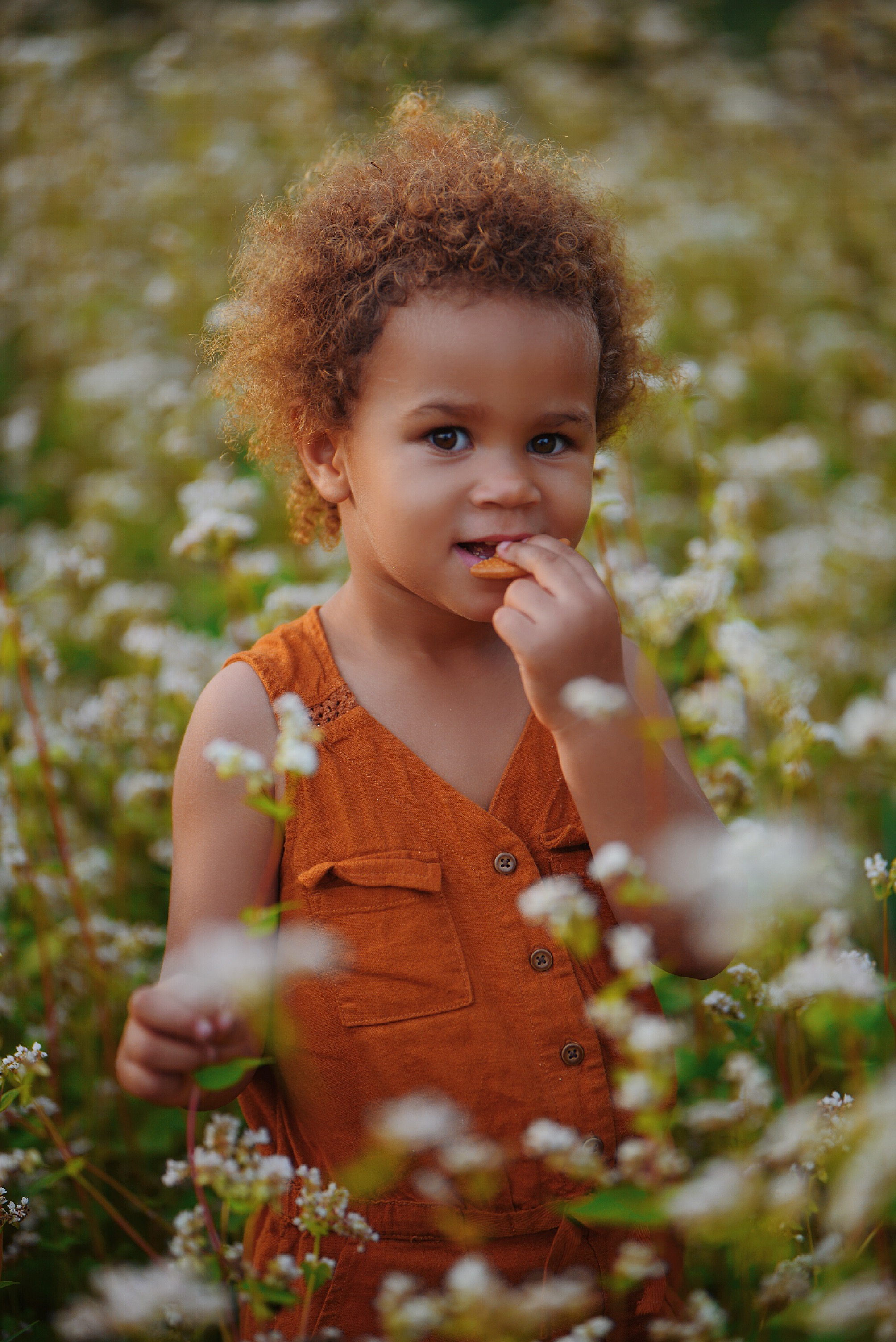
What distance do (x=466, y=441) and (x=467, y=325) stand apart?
0.14 meters

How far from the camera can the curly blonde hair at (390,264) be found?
57.4 inches

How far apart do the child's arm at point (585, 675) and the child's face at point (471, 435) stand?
0.21 feet

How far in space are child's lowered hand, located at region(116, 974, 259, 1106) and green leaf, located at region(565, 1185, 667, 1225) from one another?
15.3 inches

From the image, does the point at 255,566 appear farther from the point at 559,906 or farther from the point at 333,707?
the point at 559,906

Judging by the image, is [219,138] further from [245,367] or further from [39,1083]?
[39,1083]

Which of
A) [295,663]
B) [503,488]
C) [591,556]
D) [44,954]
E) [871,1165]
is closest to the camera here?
[871,1165]

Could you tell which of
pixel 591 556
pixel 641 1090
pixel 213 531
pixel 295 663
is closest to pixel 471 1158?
pixel 641 1090

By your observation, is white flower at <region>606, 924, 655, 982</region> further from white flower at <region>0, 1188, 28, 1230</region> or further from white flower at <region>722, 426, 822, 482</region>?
white flower at <region>722, 426, 822, 482</region>

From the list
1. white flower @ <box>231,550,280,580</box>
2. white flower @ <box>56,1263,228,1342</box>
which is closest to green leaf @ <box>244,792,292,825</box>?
white flower @ <box>56,1263,228,1342</box>

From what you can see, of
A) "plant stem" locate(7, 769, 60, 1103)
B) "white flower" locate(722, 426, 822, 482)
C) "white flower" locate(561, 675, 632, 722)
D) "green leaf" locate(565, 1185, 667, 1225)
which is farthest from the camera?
"white flower" locate(722, 426, 822, 482)

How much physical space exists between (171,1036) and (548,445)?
0.83 m

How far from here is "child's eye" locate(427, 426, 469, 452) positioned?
1.39m

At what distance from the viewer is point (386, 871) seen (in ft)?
4.66

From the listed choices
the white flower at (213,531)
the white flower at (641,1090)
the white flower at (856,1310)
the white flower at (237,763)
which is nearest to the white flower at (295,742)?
the white flower at (237,763)
